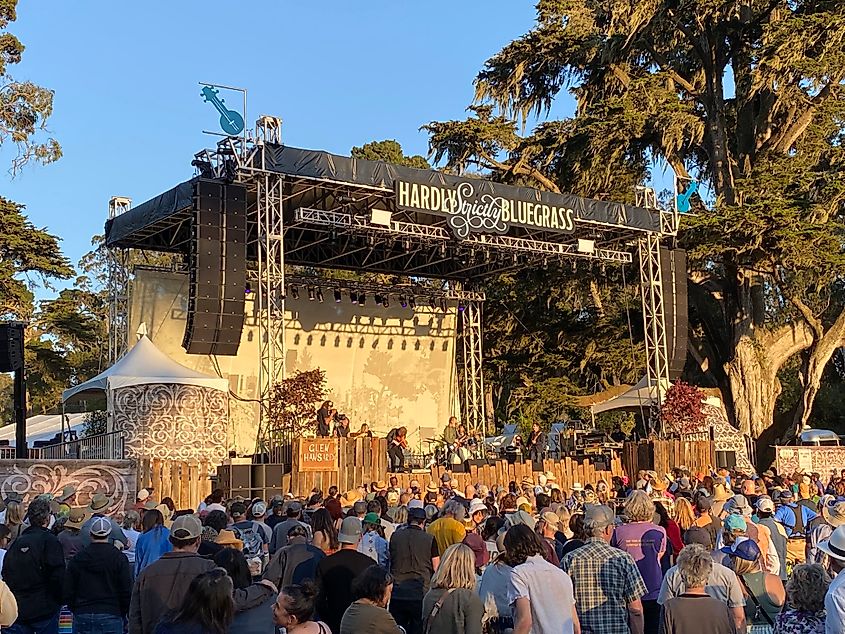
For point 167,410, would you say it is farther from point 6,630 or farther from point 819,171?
point 819,171

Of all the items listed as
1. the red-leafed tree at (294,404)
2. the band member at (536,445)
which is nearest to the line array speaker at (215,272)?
the red-leafed tree at (294,404)

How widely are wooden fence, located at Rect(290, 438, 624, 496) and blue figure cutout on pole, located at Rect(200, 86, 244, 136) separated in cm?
543

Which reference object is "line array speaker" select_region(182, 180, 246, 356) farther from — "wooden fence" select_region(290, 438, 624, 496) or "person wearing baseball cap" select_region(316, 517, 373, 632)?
Answer: "person wearing baseball cap" select_region(316, 517, 373, 632)

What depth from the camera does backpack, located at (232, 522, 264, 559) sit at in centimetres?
715

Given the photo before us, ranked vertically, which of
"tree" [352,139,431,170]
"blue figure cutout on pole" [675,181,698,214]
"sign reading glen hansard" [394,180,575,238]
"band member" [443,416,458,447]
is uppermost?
"tree" [352,139,431,170]

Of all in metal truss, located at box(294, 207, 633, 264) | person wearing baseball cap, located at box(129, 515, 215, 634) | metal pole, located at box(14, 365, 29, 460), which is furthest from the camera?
metal truss, located at box(294, 207, 633, 264)

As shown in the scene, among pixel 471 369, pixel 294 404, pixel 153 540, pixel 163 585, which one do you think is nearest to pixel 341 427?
pixel 294 404

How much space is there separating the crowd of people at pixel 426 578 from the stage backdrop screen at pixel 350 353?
49.2 feet

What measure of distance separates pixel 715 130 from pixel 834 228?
167 inches

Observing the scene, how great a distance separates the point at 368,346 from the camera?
2552 cm

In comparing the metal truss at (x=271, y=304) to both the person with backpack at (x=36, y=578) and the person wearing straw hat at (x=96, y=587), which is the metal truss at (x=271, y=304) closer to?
the person with backpack at (x=36, y=578)

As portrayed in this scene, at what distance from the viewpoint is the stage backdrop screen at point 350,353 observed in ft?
72.3

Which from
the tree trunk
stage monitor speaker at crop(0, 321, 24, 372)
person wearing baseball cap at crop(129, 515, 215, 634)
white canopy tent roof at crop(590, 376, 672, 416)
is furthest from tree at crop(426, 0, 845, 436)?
person wearing baseball cap at crop(129, 515, 215, 634)

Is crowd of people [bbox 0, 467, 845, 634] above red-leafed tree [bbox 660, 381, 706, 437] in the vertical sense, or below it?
below
